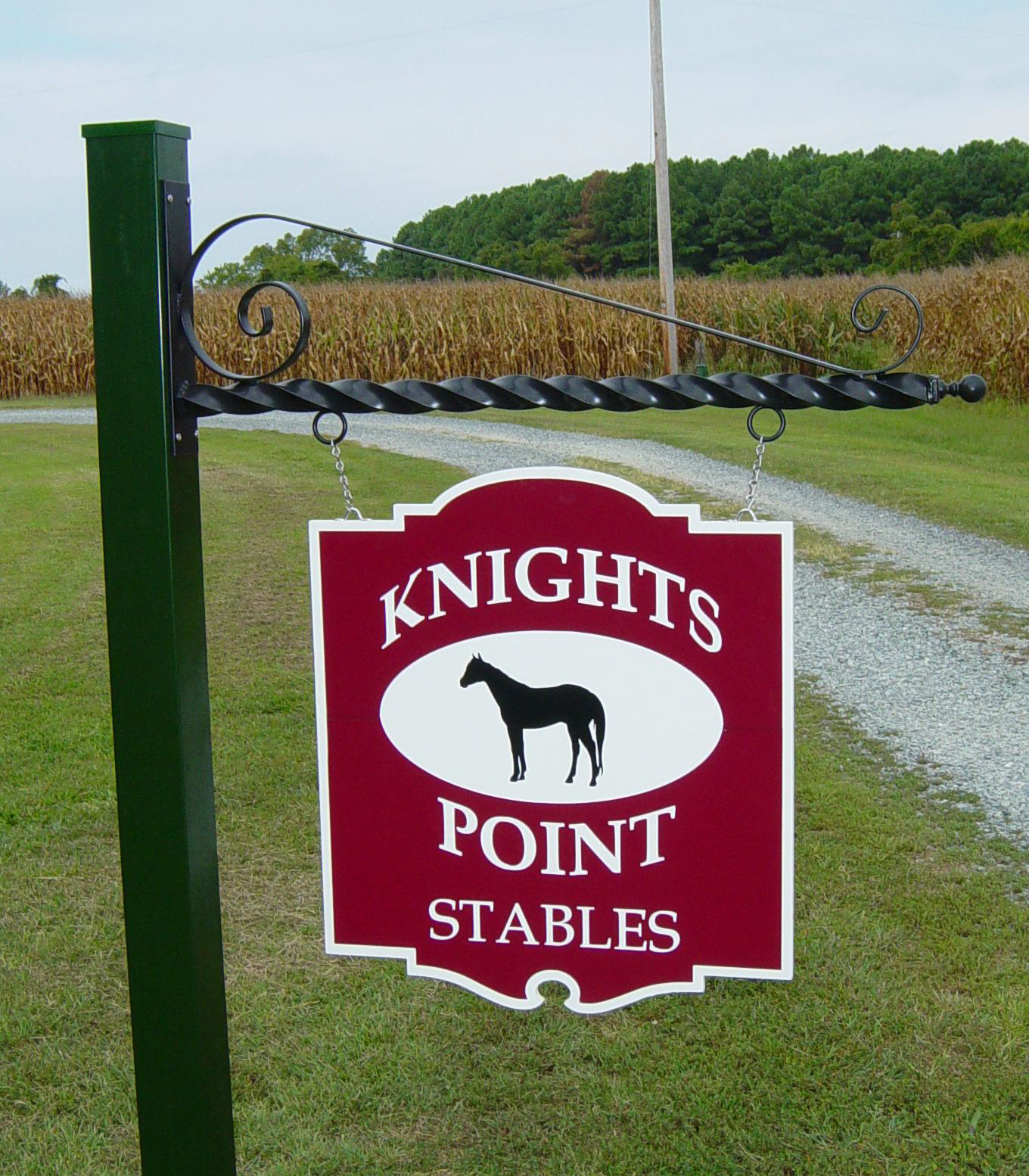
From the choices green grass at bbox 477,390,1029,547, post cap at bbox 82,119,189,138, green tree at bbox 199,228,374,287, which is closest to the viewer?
post cap at bbox 82,119,189,138

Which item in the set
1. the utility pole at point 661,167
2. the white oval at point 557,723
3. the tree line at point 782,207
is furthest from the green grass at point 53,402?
the tree line at point 782,207

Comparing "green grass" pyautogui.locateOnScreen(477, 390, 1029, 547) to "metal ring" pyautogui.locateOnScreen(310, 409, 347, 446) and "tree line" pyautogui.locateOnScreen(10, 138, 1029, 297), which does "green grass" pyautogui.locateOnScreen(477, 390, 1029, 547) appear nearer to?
"metal ring" pyautogui.locateOnScreen(310, 409, 347, 446)

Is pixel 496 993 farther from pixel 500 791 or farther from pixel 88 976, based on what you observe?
pixel 88 976

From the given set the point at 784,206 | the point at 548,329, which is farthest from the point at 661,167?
the point at 784,206

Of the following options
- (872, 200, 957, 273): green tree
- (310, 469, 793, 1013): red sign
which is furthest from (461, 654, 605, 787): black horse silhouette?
(872, 200, 957, 273): green tree

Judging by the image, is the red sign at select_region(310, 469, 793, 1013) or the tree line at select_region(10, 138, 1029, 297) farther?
the tree line at select_region(10, 138, 1029, 297)

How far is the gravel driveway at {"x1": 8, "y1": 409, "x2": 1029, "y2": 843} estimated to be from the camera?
480 cm

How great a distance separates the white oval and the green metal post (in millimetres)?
297

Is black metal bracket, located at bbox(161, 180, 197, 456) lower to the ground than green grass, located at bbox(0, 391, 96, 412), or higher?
lower

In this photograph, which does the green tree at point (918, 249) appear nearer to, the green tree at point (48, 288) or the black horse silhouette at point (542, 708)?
the green tree at point (48, 288)

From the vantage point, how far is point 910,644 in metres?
6.31

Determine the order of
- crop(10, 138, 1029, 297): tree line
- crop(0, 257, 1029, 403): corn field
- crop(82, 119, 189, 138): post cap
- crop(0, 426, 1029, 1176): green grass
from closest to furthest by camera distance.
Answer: crop(82, 119, 189, 138): post cap, crop(0, 426, 1029, 1176): green grass, crop(0, 257, 1029, 403): corn field, crop(10, 138, 1029, 297): tree line

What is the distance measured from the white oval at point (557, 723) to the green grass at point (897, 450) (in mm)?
7513

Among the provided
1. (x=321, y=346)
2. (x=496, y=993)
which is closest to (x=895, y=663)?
(x=496, y=993)
